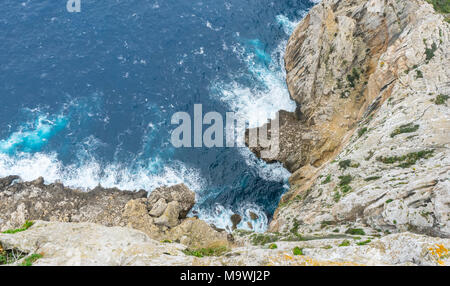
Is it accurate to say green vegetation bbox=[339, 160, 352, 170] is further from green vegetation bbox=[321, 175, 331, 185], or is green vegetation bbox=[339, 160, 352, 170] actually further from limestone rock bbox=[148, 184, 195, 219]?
limestone rock bbox=[148, 184, 195, 219]

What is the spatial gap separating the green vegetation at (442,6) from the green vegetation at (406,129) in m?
23.6

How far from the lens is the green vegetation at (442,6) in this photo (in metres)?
55.9

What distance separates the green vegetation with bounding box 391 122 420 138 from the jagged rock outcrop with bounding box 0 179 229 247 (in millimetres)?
31142

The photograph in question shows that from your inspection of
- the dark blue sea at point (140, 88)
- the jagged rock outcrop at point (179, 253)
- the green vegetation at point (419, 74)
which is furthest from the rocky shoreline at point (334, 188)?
the dark blue sea at point (140, 88)

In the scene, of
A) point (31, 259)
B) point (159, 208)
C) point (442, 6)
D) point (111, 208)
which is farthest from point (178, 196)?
point (442, 6)

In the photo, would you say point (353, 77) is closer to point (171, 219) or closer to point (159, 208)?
point (171, 219)

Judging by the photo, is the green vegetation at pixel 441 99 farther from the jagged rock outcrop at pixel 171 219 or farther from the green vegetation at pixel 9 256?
the green vegetation at pixel 9 256

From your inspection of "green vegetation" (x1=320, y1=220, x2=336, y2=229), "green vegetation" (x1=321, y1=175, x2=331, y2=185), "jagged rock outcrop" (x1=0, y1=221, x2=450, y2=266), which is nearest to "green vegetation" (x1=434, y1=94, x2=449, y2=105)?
"green vegetation" (x1=321, y1=175, x2=331, y2=185)

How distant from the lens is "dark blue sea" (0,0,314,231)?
68.1 m

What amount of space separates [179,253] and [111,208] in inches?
1421

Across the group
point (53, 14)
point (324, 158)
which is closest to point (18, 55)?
point (53, 14)
